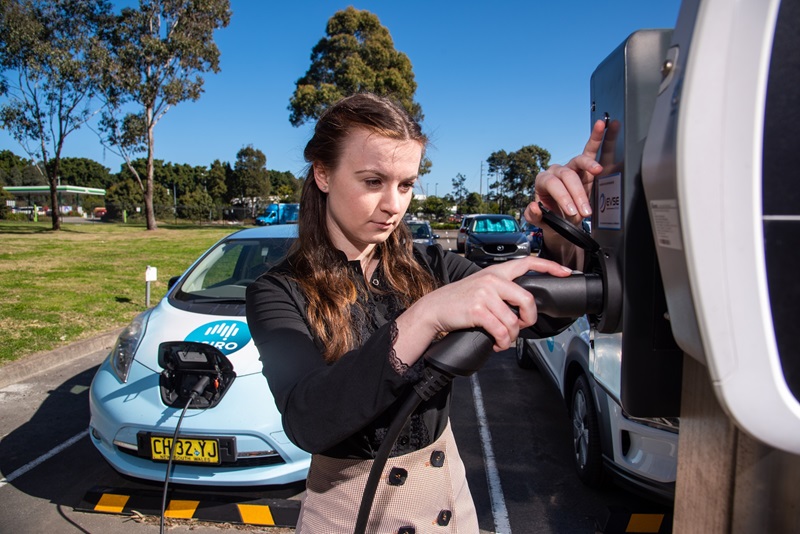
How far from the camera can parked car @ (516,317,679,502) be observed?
8.88 feet

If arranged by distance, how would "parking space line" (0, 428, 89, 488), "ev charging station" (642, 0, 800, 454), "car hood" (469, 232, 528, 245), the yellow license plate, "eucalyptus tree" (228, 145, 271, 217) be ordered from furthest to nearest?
"eucalyptus tree" (228, 145, 271, 217) < "car hood" (469, 232, 528, 245) < "parking space line" (0, 428, 89, 488) < the yellow license plate < "ev charging station" (642, 0, 800, 454)

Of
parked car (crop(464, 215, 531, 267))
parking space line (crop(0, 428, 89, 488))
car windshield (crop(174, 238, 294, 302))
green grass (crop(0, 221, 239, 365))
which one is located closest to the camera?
parking space line (crop(0, 428, 89, 488))

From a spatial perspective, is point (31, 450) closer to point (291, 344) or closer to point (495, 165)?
point (291, 344)

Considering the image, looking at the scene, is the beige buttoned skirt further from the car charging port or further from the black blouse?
the car charging port

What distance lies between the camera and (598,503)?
329 centimetres

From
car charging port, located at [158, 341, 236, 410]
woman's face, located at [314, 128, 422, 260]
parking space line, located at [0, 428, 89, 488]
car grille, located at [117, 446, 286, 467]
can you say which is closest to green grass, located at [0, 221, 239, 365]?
parking space line, located at [0, 428, 89, 488]

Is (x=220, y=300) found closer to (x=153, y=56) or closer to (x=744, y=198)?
(x=744, y=198)

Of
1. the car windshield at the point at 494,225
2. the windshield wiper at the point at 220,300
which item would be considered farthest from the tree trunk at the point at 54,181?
the windshield wiper at the point at 220,300

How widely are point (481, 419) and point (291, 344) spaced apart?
3891mm

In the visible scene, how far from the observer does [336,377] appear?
883mm

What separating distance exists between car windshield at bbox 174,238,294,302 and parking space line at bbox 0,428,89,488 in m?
1.33

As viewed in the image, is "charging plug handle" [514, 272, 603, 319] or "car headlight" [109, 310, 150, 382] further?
"car headlight" [109, 310, 150, 382]

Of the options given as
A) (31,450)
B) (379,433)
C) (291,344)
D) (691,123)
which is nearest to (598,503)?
(379,433)

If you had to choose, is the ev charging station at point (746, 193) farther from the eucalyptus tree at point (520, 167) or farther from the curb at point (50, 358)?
the eucalyptus tree at point (520, 167)
